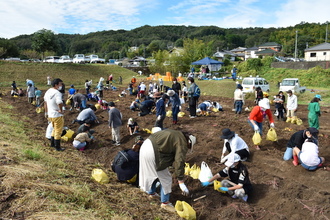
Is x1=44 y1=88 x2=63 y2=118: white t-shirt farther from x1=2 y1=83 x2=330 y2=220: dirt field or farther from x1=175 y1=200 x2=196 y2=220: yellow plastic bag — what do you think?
x1=175 y1=200 x2=196 y2=220: yellow plastic bag

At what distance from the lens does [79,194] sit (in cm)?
368

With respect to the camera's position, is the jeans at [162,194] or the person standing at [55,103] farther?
the person standing at [55,103]

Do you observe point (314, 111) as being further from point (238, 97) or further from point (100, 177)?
point (100, 177)

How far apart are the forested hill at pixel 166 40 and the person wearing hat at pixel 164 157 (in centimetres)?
4007

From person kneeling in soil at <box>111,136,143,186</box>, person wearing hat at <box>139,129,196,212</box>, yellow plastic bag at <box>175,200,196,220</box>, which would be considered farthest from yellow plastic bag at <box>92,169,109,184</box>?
yellow plastic bag at <box>175,200,196,220</box>

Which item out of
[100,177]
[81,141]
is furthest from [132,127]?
[100,177]

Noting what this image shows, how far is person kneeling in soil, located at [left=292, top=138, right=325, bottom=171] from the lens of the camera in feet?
17.3

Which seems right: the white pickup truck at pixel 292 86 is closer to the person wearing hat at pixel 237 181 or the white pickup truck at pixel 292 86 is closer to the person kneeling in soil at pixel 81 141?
the person kneeling in soil at pixel 81 141

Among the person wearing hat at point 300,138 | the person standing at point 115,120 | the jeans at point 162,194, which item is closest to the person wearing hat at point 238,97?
the person wearing hat at point 300,138

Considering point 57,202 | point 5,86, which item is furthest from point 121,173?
point 5,86

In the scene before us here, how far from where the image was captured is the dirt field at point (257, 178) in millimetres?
4113

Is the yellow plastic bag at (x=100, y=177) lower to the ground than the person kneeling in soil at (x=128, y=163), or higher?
lower

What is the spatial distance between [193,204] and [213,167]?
1.61 meters

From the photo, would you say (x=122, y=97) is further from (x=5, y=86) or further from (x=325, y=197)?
(x=325, y=197)
